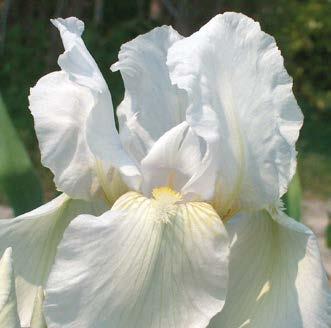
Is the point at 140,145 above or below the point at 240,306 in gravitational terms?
above

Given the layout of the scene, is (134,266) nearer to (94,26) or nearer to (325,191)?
(325,191)

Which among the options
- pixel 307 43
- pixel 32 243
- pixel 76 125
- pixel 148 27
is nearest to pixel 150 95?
pixel 76 125

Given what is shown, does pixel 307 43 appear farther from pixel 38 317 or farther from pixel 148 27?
pixel 38 317

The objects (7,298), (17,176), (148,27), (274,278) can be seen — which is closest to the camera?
(7,298)

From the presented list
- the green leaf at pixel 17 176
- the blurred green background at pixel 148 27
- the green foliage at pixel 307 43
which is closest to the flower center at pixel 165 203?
the green leaf at pixel 17 176

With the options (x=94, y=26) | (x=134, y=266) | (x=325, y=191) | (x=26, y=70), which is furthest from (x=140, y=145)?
(x=94, y=26)

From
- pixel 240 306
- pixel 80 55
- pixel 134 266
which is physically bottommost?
pixel 240 306
